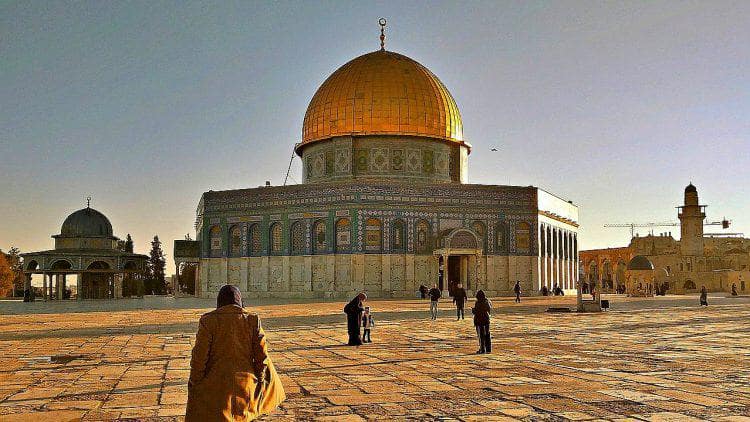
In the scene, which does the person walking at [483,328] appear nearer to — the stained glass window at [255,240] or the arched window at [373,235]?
the arched window at [373,235]

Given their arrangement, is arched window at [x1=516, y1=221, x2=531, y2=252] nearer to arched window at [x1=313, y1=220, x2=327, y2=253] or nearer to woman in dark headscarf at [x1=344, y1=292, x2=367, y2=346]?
arched window at [x1=313, y1=220, x2=327, y2=253]

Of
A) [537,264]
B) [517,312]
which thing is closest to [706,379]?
[517,312]

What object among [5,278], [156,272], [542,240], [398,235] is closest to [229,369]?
[398,235]

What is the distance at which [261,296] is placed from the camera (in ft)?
127

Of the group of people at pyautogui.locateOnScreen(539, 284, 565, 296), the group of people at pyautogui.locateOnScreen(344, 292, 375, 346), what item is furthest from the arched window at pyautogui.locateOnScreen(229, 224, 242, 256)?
the group of people at pyautogui.locateOnScreen(344, 292, 375, 346)

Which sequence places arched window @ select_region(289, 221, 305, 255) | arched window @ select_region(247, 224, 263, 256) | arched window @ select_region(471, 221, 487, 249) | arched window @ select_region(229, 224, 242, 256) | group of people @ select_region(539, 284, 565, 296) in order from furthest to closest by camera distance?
arched window @ select_region(229, 224, 242, 256)
arched window @ select_region(247, 224, 263, 256)
group of people @ select_region(539, 284, 565, 296)
arched window @ select_region(471, 221, 487, 249)
arched window @ select_region(289, 221, 305, 255)

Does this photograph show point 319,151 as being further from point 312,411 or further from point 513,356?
point 312,411

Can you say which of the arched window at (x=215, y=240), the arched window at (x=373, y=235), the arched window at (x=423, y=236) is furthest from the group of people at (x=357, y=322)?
the arched window at (x=215, y=240)

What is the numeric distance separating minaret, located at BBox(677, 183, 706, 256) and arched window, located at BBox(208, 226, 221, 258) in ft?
153

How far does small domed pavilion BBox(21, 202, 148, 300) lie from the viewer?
144 ft

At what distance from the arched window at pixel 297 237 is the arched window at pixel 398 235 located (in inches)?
180

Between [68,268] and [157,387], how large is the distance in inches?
1546

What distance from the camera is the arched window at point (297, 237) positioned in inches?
1501

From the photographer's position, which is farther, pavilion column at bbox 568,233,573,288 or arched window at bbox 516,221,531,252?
pavilion column at bbox 568,233,573,288
